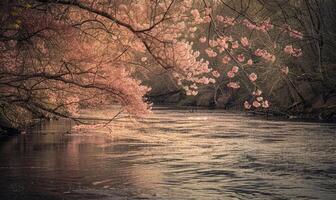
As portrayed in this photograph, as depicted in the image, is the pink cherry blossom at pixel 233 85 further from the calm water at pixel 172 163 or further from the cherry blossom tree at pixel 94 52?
the calm water at pixel 172 163

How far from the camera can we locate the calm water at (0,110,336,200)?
16594mm

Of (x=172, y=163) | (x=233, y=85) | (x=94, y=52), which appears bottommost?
(x=172, y=163)

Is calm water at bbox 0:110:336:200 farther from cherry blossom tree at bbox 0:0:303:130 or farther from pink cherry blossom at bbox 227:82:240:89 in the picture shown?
pink cherry blossom at bbox 227:82:240:89

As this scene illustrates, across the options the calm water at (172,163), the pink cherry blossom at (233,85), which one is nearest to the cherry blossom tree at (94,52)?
the pink cherry blossom at (233,85)

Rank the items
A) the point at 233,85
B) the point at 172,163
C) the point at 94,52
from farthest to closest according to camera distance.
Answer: the point at 94,52 → the point at 172,163 → the point at 233,85

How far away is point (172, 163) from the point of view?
876 inches

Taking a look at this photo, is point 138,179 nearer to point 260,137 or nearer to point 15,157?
point 15,157

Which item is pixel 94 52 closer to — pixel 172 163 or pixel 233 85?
pixel 172 163

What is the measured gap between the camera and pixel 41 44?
922 inches


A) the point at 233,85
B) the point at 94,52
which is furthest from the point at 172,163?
the point at 94,52

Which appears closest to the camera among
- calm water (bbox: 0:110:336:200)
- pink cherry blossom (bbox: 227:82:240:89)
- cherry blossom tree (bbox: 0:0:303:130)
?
calm water (bbox: 0:110:336:200)

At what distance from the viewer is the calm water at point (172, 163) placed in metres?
16.6

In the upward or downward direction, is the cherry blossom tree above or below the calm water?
above

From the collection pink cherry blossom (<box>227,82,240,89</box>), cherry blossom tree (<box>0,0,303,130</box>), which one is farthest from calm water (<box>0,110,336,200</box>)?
pink cherry blossom (<box>227,82,240,89</box>)
